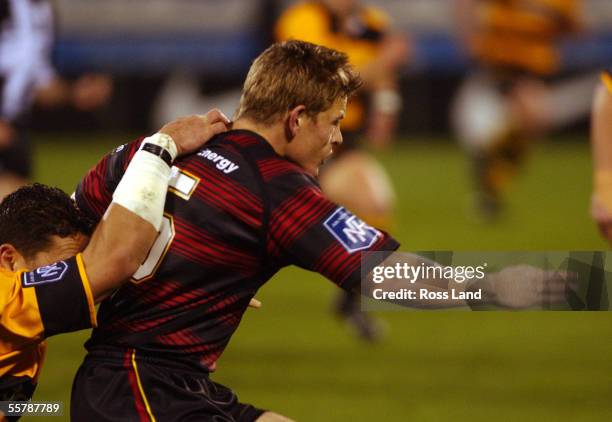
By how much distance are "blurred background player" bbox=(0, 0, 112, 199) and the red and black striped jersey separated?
314 cm

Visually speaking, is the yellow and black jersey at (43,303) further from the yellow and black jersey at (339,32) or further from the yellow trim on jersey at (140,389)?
the yellow and black jersey at (339,32)

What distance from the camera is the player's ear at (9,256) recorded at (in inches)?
117

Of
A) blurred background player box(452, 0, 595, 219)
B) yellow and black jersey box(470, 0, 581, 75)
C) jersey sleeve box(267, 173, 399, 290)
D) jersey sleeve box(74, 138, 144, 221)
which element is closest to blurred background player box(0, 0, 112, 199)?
jersey sleeve box(74, 138, 144, 221)

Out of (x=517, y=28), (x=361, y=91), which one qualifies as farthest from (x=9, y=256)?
(x=517, y=28)

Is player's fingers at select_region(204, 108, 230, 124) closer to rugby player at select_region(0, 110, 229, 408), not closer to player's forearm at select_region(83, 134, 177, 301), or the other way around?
rugby player at select_region(0, 110, 229, 408)

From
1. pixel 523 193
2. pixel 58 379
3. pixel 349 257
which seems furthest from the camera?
pixel 523 193

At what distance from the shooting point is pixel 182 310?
116 inches

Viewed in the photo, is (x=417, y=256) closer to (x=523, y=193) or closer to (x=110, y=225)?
(x=110, y=225)

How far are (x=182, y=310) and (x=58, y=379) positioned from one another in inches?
108

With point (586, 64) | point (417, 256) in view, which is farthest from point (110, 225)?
point (586, 64)

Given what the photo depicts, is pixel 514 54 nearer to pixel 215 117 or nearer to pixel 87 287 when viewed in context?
pixel 215 117

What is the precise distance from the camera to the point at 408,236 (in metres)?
9.98

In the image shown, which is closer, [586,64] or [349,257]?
[349,257]

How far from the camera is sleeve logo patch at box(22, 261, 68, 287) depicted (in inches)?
111
